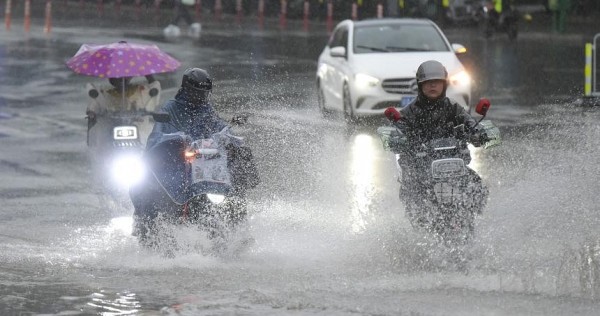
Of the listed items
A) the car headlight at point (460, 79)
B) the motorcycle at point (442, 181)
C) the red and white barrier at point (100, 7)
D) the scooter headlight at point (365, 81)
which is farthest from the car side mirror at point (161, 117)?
the red and white barrier at point (100, 7)

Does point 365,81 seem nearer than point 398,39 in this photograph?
Yes

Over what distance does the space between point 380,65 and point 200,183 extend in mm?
11018

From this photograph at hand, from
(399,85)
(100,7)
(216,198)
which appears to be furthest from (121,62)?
(100,7)

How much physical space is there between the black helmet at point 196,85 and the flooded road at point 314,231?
108 cm

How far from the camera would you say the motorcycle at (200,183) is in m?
9.66

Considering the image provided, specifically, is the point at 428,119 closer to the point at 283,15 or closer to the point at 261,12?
the point at 283,15

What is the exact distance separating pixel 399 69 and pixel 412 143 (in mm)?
10358

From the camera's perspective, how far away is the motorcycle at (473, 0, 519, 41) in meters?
39.0

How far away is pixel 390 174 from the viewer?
48.9 ft

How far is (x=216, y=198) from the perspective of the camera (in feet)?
31.8

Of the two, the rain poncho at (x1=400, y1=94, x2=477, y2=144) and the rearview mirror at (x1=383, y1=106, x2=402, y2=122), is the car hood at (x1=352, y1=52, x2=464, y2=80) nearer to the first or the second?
the rain poncho at (x1=400, y1=94, x2=477, y2=144)

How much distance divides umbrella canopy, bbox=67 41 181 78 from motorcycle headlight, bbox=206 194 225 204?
3328 millimetres

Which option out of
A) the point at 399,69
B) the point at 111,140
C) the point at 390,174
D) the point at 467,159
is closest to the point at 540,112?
the point at 399,69

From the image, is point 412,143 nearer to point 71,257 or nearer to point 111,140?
point 71,257
